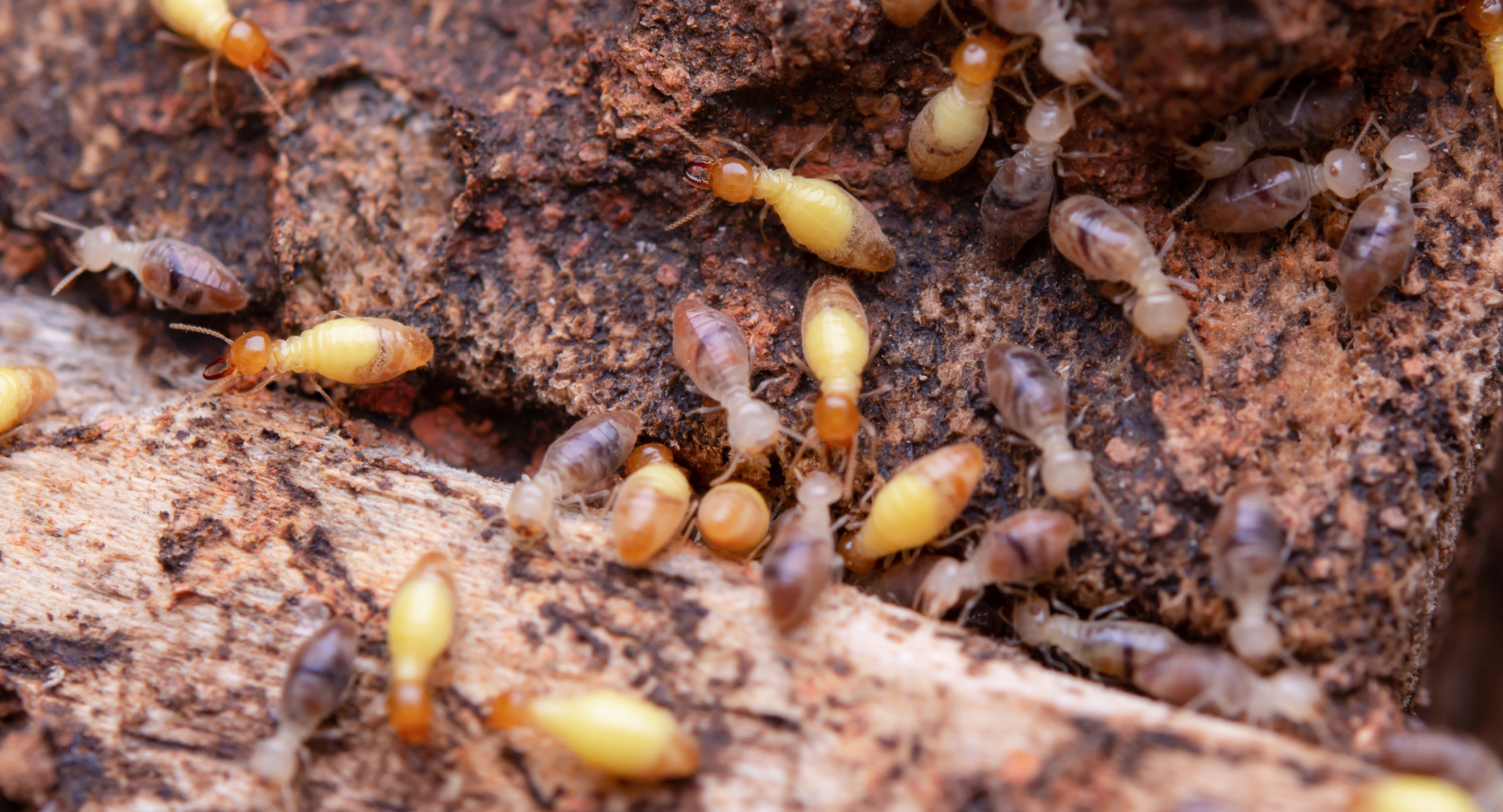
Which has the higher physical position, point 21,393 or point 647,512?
point 21,393

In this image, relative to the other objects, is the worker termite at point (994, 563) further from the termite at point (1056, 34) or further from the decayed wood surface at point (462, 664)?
the termite at point (1056, 34)

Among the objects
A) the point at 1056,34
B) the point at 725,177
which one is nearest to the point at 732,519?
the point at 725,177

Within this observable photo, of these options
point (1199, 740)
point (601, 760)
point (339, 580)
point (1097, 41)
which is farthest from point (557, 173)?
point (1199, 740)

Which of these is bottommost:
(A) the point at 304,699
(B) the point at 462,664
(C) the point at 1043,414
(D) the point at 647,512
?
(A) the point at 304,699

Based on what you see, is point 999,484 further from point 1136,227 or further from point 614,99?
point 614,99

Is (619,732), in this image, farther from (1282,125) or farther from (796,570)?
(1282,125)

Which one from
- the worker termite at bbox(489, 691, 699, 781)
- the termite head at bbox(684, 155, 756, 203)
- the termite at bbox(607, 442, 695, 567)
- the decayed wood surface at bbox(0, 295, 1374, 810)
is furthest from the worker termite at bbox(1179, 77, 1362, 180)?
the worker termite at bbox(489, 691, 699, 781)
